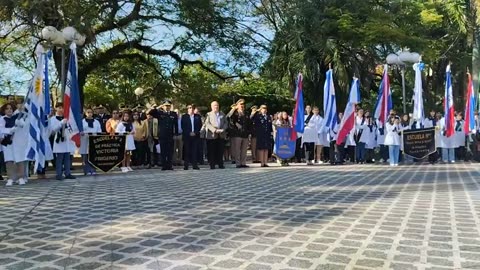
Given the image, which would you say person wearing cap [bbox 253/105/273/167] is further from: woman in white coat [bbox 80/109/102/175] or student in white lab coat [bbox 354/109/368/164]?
woman in white coat [bbox 80/109/102/175]

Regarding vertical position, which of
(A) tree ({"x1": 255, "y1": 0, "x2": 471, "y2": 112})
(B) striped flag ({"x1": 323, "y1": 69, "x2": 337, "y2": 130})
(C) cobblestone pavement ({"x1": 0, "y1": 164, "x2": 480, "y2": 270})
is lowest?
(C) cobblestone pavement ({"x1": 0, "y1": 164, "x2": 480, "y2": 270})

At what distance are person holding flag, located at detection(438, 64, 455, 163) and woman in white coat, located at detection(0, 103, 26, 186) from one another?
45.4ft

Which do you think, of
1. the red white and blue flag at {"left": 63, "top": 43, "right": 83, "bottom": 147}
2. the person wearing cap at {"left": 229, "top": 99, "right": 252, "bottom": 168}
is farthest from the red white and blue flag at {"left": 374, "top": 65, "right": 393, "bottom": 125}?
the red white and blue flag at {"left": 63, "top": 43, "right": 83, "bottom": 147}

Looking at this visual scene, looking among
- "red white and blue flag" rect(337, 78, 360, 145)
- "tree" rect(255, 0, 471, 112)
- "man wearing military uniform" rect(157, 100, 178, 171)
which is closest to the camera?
"man wearing military uniform" rect(157, 100, 178, 171)

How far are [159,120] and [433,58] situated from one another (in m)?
15.8

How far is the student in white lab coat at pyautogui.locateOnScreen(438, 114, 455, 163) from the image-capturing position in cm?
1861

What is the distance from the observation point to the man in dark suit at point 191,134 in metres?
15.2

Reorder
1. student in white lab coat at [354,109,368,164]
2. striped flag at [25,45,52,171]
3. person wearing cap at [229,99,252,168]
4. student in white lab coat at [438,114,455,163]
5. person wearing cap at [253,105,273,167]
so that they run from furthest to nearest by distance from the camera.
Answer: student in white lab coat at [438,114,455,163]
student in white lab coat at [354,109,368,164]
person wearing cap at [253,105,273,167]
person wearing cap at [229,99,252,168]
striped flag at [25,45,52,171]

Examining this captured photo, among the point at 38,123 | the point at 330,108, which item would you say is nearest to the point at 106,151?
the point at 38,123

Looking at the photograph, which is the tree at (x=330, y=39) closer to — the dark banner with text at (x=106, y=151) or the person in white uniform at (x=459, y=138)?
the person in white uniform at (x=459, y=138)

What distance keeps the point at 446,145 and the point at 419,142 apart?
1.88 m

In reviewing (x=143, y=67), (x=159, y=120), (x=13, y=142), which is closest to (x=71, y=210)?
(x=13, y=142)

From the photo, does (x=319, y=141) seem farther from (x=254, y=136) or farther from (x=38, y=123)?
(x=38, y=123)

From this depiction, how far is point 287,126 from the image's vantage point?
16.8 meters
